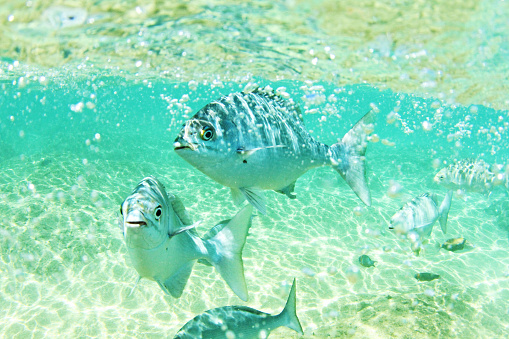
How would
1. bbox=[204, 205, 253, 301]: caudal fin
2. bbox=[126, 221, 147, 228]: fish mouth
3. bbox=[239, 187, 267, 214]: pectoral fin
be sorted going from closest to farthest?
bbox=[126, 221, 147, 228]: fish mouth → bbox=[239, 187, 267, 214]: pectoral fin → bbox=[204, 205, 253, 301]: caudal fin

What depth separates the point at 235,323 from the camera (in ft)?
13.0

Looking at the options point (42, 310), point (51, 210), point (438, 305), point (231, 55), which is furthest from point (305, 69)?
point (42, 310)

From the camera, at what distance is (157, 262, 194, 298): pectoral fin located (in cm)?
292

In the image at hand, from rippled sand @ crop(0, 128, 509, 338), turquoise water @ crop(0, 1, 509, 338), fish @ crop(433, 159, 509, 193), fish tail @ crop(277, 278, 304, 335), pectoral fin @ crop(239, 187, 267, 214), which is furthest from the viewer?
fish @ crop(433, 159, 509, 193)

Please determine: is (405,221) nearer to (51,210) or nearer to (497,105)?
(51,210)

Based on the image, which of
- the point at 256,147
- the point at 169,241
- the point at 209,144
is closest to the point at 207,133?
the point at 209,144

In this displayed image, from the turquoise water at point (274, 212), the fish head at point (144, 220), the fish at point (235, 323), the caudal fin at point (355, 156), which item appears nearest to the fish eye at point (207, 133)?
the fish head at point (144, 220)

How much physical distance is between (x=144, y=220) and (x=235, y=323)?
241 centimetres

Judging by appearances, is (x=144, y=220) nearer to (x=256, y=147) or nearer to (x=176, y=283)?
(x=176, y=283)

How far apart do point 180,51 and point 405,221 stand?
1079 cm

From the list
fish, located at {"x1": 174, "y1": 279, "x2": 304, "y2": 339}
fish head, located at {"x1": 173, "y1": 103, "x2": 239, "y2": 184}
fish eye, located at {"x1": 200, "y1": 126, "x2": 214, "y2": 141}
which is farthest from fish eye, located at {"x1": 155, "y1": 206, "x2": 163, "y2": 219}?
fish, located at {"x1": 174, "y1": 279, "x2": 304, "y2": 339}

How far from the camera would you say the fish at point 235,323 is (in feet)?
12.3

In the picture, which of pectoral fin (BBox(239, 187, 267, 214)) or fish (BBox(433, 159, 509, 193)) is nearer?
pectoral fin (BBox(239, 187, 267, 214))

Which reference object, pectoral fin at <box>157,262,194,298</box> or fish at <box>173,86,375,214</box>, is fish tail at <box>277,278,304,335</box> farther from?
fish at <box>173,86,375,214</box>
